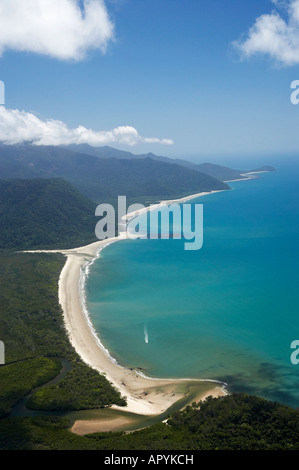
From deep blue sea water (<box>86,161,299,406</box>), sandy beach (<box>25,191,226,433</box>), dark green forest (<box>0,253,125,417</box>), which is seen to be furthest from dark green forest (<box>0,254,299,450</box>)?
deep blue sea water (<box>86,161,299,406</box>)

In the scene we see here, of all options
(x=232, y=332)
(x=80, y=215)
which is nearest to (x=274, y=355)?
(x=232, y=332)

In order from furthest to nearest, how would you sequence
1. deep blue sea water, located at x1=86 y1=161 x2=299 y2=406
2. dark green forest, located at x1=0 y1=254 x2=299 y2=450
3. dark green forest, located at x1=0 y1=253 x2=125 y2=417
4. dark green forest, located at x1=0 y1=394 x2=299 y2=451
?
deep blue sea water, located at x1=86 y1=161 x2=299 y2=406, dark green forest, located at x1=0 y1=253 x2=125 y2=417, dark green forest, located at x1=0 y1=254 x2=299 y2=450, dark green forest, located at x1=0 y1=394 x2=299 y2=451

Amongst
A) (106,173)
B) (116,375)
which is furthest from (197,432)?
(106,173)

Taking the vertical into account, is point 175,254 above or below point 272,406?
above

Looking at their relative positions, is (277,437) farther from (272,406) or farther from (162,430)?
(162,430)

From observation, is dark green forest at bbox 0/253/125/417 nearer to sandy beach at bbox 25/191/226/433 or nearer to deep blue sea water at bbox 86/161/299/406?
sandy beach at bbox 25/191/226/433

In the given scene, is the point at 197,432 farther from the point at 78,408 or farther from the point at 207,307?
the point at 207,307

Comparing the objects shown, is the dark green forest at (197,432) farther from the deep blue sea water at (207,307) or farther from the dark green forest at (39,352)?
the deep blue sea water at (207,307)

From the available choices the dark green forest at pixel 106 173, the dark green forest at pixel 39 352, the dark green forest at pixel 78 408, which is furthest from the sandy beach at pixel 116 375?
the dark green forest at pixel 106 173
